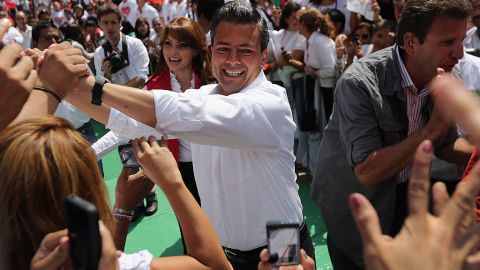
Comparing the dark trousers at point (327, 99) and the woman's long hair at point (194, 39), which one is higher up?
the woman's long hair at point (194, 39)

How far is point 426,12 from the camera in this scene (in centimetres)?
204

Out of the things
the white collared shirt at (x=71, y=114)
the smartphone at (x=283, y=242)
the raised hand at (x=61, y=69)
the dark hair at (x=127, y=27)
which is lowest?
the white collared shirt at (x=71, y=114)

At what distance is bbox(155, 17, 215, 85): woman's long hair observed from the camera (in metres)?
3.53

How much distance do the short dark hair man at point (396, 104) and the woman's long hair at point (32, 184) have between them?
1172mm

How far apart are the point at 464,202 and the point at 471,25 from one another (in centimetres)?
433

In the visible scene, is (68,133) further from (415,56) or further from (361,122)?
(415,56)

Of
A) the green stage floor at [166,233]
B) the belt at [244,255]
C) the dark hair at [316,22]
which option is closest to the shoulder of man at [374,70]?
the belt at [244,255]

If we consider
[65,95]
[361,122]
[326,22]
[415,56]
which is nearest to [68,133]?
[65,95]

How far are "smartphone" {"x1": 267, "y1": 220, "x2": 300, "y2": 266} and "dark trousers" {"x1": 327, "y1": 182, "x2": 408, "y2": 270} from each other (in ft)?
3.58

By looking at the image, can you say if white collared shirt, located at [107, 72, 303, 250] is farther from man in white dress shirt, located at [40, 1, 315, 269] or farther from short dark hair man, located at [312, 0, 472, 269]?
short dark hair man, located at [312, 0, 472, 269]

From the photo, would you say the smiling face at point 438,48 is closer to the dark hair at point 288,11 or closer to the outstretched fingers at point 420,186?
the outstretched fingers at point 420,186

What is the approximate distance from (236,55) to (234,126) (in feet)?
1.48

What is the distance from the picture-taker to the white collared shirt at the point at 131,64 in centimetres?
523

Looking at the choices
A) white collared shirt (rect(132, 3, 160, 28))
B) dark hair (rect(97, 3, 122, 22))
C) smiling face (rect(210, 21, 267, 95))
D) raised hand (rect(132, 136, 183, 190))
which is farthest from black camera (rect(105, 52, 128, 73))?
white collared shirt (rect(132, 3, 160, 28))
